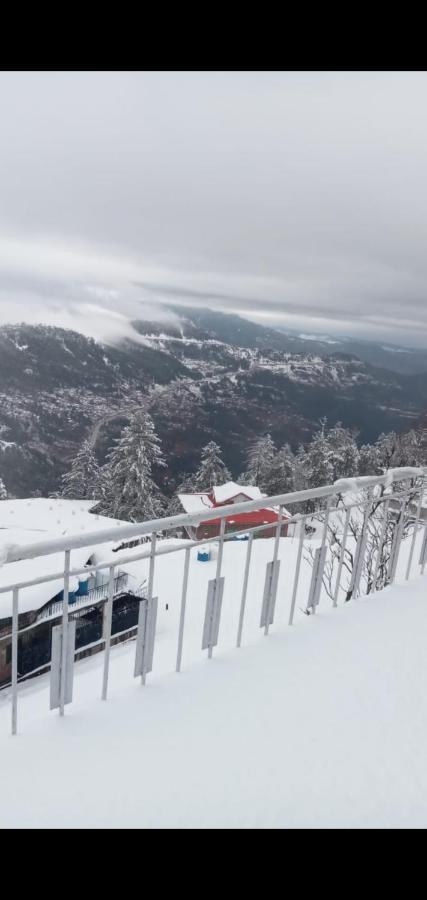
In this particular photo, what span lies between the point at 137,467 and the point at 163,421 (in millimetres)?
27526

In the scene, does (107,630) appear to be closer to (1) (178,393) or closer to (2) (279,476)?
(2) (279,476)

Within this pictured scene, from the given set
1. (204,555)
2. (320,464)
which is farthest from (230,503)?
(320,464)

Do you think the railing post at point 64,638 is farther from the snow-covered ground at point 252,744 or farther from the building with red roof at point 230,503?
the building with red roof at point 230,503

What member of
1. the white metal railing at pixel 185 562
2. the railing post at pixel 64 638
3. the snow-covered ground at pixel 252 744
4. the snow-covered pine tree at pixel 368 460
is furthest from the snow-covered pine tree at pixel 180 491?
the railing post at pixel 64 638

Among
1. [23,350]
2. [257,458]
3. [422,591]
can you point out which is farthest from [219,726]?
[23,350]

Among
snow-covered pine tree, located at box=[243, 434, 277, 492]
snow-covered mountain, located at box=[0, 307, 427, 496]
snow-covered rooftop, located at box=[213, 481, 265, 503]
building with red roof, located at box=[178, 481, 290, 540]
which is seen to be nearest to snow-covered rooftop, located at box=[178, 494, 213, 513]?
building with red roof, located at box=[178, 481, 290, 540]

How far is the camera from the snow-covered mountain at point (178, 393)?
4619 cm

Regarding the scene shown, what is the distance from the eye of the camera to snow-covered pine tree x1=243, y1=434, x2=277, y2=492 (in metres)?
34.0

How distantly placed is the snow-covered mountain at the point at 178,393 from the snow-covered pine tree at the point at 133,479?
1088 centimetres
